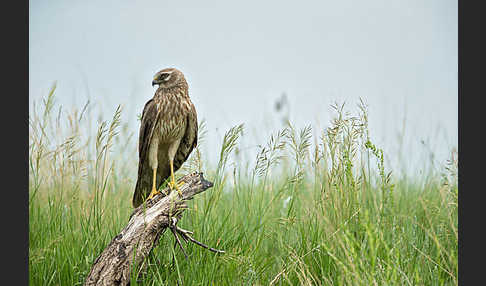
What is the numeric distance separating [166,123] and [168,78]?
28cm

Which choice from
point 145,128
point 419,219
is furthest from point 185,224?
point 419,219

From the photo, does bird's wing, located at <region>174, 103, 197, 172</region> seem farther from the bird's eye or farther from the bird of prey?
the bird's eye

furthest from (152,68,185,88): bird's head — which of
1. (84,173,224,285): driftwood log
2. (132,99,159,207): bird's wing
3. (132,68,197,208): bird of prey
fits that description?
(84,173,224,285): driftwood log

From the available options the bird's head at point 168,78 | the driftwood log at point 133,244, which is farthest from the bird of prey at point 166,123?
the driftwood log at point 133,244

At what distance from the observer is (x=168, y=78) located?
257 cm

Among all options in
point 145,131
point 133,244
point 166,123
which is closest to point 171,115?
point 166,123

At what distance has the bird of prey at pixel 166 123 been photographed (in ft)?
8.34

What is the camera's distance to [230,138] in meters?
1.93

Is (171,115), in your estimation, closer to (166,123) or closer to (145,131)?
(166,123)

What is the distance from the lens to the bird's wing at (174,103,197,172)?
8.53ft

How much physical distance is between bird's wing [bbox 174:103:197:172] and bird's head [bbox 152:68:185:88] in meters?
0.18

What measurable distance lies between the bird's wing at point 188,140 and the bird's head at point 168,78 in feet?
0.58

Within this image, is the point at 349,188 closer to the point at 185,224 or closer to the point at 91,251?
the point at 185,224

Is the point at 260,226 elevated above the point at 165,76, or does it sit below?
below
